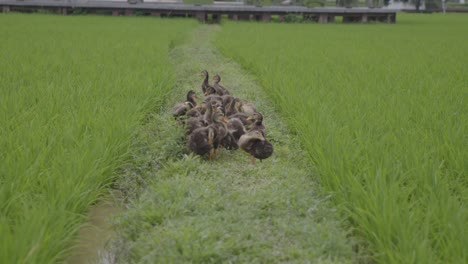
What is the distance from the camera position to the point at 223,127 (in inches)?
157

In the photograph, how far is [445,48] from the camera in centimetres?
1091

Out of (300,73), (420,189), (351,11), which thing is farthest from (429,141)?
(351,11)

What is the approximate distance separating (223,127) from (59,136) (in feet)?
3.91

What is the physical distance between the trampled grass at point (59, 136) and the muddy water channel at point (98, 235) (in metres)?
0.10

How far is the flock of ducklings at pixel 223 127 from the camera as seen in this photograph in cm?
379

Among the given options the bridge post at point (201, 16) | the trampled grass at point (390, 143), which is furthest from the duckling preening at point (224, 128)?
the bridge post at point (201, 16)

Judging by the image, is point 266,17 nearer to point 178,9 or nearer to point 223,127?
point 178,9

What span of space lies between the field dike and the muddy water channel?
52 mm

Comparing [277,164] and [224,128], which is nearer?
[277,164]

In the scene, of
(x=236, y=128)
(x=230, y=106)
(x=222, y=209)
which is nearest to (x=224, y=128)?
(x=236, y=128)

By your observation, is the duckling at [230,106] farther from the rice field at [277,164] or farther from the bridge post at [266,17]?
the bridge post at [266,17]

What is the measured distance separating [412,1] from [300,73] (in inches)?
1773

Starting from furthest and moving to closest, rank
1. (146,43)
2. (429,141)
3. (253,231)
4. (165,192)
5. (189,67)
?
(146,43) < (189,67) < (429,141) < (165,192) < (253,231)

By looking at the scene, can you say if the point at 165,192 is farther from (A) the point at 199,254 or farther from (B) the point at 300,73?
(B) the point at 300,73
